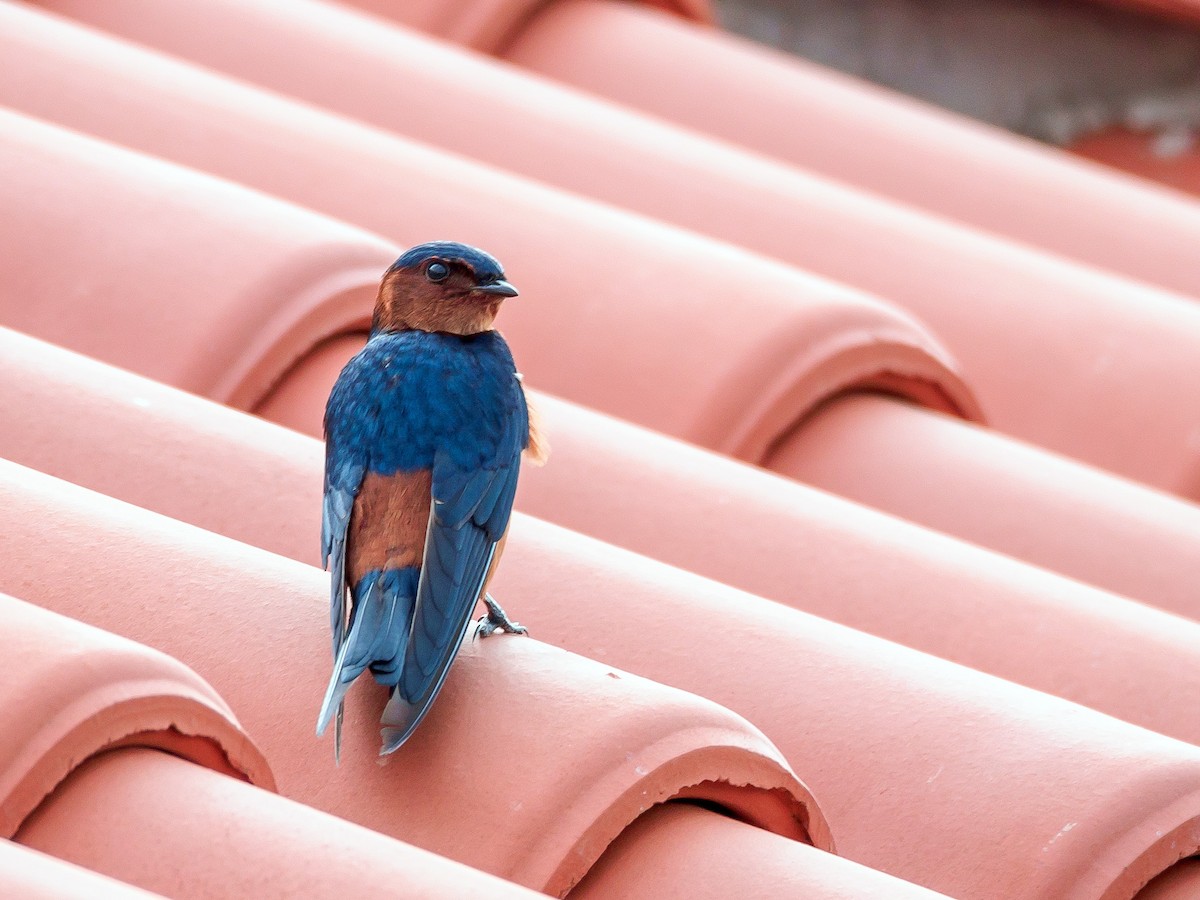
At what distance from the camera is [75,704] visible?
1.70 metres

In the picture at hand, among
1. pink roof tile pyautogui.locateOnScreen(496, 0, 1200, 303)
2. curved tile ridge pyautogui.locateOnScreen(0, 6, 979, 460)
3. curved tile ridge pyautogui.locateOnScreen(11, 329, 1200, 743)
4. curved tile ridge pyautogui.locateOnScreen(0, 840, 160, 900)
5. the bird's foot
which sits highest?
pink roof tile pyautogui.locateOnScreen(496, 0, 1200, 303)

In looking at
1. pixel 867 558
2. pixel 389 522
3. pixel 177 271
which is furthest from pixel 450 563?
pixel 177 271

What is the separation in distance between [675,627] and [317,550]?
0.53 m

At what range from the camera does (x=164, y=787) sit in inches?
68.5

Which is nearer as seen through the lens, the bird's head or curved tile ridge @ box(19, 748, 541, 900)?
curved tile ridge @ box(19, 748, 541, 900)

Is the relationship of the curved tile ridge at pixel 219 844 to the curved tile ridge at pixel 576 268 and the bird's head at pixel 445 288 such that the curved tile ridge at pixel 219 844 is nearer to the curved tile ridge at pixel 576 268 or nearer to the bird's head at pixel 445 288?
the bird's head at pixel 445 288

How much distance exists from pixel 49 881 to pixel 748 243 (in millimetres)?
2700

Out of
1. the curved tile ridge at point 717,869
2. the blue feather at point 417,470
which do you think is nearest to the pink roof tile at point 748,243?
the blue feather at point 417,470

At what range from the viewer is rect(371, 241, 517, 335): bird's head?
8.23 feet

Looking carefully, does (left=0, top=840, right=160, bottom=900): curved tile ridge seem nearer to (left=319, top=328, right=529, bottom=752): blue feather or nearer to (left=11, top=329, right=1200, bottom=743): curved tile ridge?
(left=319, top=328, right=529, bottom=752): blue feather

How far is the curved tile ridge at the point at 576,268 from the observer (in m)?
3.13

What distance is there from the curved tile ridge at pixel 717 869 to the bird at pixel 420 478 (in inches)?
10.7

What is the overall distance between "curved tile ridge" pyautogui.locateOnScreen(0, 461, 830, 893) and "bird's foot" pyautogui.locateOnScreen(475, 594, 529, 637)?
50 millimetres

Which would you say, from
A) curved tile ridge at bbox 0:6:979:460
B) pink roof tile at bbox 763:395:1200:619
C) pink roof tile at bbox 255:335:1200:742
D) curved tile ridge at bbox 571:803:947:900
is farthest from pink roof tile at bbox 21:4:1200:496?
curved tile ridge at bbox 571:803:947:900
